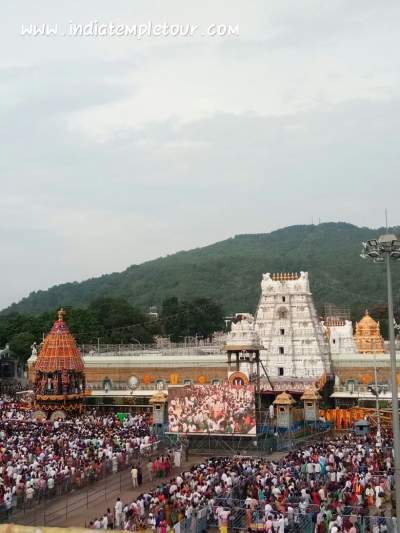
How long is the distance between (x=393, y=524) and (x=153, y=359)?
124 feet

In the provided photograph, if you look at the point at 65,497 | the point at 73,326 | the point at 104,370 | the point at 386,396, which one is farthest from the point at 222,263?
the point at 65,497

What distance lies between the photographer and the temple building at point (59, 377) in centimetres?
4309

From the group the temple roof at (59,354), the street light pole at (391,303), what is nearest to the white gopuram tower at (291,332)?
the temple roof at (59,354)

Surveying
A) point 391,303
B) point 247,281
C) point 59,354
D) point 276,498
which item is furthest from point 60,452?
point 247,281

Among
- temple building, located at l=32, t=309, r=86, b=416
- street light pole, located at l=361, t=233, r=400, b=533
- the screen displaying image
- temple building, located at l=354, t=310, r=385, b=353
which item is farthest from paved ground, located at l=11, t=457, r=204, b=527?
temple building, located at l=354, t=310, r=385, b=353

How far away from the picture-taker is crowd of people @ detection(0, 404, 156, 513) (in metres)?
22.9

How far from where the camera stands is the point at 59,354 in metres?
44.0

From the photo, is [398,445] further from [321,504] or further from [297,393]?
[297,393]

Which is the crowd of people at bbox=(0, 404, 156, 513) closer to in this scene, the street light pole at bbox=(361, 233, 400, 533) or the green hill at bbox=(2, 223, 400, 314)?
the street light pole at bbox=(361, 233, 400, 533)

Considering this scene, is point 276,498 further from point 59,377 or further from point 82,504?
point 59,377

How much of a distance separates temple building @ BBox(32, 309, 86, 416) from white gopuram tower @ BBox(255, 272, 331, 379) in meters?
13.9

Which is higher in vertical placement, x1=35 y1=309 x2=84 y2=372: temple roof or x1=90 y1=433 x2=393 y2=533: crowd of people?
x1=35 y1=309 x2=84 y2=372: temple roof

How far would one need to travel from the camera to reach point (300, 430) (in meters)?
36.1

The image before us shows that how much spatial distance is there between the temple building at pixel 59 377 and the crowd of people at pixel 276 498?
66.2 feet
